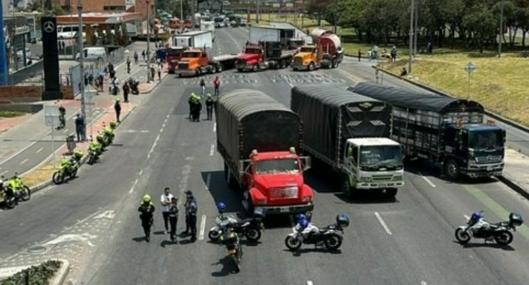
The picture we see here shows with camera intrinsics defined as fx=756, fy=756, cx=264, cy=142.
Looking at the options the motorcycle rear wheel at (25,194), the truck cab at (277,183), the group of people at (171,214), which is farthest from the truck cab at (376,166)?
the motorcycle rear wheel at (25,194)

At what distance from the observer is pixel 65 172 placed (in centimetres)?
3209

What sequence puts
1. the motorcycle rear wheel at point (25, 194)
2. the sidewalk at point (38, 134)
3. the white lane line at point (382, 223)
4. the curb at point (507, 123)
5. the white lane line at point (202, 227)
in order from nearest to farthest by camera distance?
the white lane line at point (202, 227)
the white lane line at point (382, 223)
the motorcycle rear wheel at point (25, 194)
the curb at point (507, 123)
the sidewalk at point (38, 134)

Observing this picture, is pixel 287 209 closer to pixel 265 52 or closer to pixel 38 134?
pixel 38 134

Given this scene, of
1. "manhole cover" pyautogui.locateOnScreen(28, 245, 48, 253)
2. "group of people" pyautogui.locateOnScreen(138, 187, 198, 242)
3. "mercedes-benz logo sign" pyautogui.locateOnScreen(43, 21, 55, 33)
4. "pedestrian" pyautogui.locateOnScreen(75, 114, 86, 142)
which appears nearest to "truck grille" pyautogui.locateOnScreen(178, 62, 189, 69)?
"mercedes-benz logo sign" pyautogui.locateOnScreen(43, 21, 55, 33)

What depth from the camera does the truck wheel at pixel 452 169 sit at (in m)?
30.8

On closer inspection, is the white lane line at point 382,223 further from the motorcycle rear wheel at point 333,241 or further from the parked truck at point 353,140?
the motorcycle rear wheel at point 333,241

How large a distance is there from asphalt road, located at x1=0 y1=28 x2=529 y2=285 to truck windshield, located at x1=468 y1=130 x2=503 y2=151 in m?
1.57

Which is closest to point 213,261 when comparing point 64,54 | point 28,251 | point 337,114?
point 28,251

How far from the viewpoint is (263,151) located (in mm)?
26125

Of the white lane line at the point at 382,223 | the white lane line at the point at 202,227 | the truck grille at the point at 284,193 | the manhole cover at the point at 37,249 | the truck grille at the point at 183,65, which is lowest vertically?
the manhole cover at the point at 37,249

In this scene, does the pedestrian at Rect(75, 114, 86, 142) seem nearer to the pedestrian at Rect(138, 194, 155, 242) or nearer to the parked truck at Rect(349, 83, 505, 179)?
the parked truck at Rect(349, 83, 505, 179)

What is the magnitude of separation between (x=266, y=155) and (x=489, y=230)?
297 inches

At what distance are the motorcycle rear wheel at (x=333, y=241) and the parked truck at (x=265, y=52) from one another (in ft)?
195

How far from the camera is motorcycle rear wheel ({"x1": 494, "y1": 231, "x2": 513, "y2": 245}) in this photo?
21.8 m
